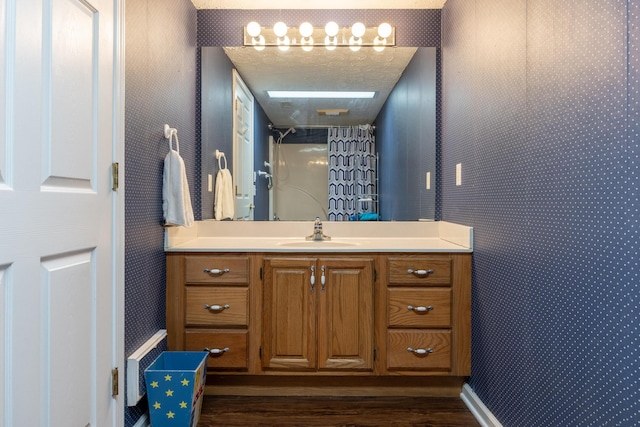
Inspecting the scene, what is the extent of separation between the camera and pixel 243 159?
2680mm

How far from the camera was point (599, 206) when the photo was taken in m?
1.15

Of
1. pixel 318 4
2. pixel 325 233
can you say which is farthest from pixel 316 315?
pixel 318 4

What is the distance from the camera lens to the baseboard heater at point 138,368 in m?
1.71

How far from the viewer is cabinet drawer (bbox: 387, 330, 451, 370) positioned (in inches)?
86.5

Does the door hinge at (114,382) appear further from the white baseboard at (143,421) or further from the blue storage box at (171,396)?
the white baseboard at (143,421)

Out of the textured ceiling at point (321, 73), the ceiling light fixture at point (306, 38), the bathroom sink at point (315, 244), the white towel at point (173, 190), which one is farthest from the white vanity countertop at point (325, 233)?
the ceiling light fixture at point (306, 38)

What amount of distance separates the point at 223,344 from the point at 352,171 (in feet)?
4.11

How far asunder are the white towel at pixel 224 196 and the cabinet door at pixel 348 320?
2.63 feet

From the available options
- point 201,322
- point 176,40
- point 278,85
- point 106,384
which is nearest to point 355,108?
point 278,85

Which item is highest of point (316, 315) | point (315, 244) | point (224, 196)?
point (224, 196)

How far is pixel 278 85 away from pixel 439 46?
1.04m

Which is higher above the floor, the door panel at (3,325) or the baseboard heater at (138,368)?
the door panel at (3,325)

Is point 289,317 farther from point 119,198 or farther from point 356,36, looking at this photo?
point 356,36

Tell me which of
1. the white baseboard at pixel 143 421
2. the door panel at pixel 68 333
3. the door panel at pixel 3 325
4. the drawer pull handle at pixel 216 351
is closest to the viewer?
the door panel at pixel 3 325
